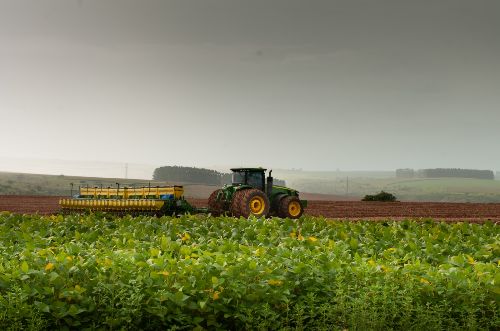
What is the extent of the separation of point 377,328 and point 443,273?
1.43 m

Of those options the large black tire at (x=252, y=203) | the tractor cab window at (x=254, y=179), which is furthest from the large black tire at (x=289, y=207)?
the large black tire at (x=252, y=203)

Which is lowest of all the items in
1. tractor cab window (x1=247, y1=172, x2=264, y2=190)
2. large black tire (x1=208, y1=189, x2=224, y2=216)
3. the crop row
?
the crop row

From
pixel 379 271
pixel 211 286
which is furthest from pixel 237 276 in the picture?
pixel 379 271

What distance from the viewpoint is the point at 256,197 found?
21.0 m

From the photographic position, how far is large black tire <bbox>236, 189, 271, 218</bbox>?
2061cm

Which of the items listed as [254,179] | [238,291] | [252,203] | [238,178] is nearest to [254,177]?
[254,179]

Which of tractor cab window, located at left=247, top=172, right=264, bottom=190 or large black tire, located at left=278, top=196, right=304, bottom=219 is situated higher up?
tractor cab window, located at left=247, top=172, right=264, bottom=190

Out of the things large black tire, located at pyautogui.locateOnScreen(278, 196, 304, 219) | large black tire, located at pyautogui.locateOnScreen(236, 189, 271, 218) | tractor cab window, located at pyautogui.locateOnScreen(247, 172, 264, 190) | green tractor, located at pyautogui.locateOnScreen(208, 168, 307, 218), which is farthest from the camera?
large black tire, located at pyautogui.locateOnScreen(278, 196, 304, 219)

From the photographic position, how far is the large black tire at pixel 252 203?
2061 centimetres

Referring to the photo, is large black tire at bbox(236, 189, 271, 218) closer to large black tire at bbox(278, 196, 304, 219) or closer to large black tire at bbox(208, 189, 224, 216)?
large black tire at bbox(278, 196, 304, 219)

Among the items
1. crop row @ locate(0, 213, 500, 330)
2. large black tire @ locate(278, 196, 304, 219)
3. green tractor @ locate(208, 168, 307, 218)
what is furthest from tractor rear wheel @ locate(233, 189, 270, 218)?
crop row @ locate(0, 213, 500, 330)

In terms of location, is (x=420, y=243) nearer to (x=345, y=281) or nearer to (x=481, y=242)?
(x=481, y=242)

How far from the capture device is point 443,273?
7.93 metres

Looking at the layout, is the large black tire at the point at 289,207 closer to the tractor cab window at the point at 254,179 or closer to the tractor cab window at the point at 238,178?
the tractor cab window at the point at 254,179
